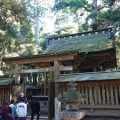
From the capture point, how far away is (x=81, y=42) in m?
17.4

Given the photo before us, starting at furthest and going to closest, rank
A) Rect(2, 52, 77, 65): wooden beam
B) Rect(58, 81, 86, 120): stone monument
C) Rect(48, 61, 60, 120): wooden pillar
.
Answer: Rect(2, 52, 77, 65): wooden beam
Rect(48, 61, 60, 120): wooden pillar
Rect(58, 81, 86, 120): stone monument

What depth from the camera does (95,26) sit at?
22109 millimetres

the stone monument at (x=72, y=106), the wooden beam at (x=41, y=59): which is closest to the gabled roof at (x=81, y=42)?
the wooden beam at (x=41, y=59)

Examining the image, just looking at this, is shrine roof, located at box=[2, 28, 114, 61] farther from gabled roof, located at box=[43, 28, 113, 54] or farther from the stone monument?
the stone monument

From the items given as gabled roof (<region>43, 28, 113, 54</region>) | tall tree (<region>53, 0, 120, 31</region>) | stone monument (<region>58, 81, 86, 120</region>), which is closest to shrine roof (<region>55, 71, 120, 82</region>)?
stone monument (<region>58, 81, 86, 120</region>)

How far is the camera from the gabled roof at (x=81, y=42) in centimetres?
1562

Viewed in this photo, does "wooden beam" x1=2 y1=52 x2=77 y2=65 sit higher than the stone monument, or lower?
higher

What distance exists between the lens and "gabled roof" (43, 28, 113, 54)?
15625mm

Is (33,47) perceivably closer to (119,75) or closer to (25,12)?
(25,12)

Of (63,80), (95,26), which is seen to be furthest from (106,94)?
(95,26)

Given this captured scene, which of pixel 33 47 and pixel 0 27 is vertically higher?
pixel 0 27

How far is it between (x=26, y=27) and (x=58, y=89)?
32.1ft

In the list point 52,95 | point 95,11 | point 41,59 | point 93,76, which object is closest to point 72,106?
point 93,76

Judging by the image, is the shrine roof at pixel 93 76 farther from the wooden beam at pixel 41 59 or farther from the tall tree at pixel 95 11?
the tall tree at pixel 95 11
